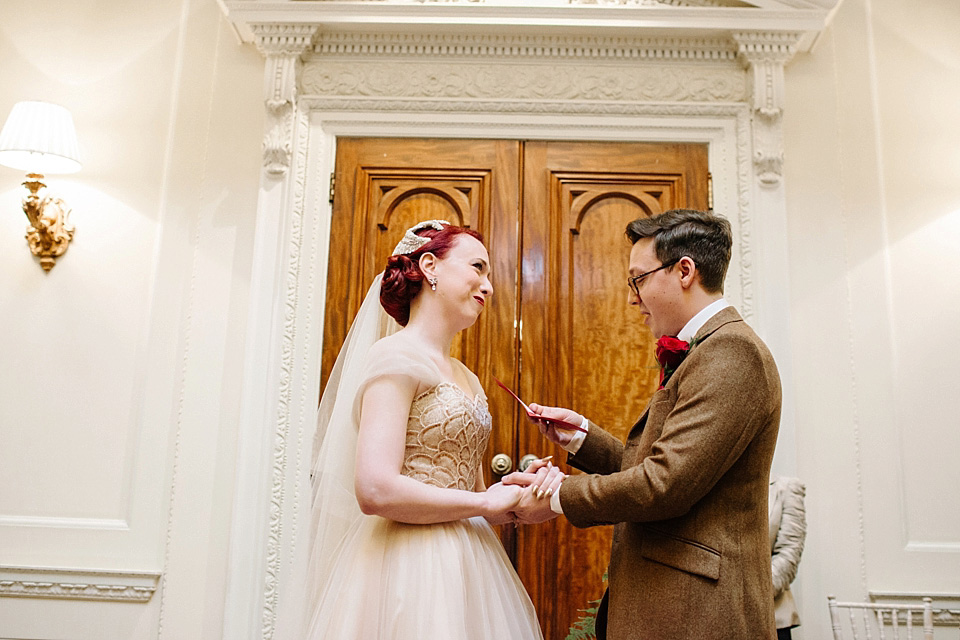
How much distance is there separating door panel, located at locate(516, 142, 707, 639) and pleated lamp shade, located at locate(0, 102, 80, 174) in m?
2.00

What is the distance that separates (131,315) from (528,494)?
7.29 ft

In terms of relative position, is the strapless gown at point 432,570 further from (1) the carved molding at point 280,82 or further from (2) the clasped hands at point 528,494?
(1) the carved molding at point 280,82

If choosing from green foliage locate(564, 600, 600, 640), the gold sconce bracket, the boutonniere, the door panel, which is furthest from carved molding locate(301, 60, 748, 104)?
green foliage locate(564, 600, 600, 640)

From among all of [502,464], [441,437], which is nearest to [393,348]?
[441,437]

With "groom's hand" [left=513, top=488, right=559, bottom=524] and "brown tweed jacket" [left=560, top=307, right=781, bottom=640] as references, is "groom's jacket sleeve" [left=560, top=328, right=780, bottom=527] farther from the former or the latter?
"groom's hand" [left=513, top=488, right=559, bottom=524]

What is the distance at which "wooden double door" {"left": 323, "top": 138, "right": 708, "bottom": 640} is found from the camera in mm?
3230

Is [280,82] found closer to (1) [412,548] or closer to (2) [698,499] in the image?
(1) [412,548]

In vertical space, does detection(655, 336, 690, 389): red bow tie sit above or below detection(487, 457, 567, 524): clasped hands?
above

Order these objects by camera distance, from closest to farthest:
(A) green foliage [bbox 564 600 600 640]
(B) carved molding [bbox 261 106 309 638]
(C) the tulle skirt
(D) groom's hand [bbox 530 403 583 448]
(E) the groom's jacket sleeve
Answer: (E) the groom's jacket sleeve < (C) the tulle skirt < (D) groom's hand [bbox 530 403 583 448] < (A) green foliage [bbox 564 600 600 640] < (B) carved molding [bbox 261 106 309 638]

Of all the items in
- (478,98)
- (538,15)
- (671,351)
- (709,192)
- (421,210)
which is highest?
(538,15)

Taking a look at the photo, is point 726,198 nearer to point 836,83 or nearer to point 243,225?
point 836,83

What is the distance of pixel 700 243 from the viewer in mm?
2086

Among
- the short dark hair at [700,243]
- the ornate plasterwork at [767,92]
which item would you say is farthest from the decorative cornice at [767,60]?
the short dark hair at [700,243]

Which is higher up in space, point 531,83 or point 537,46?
point 537,46
